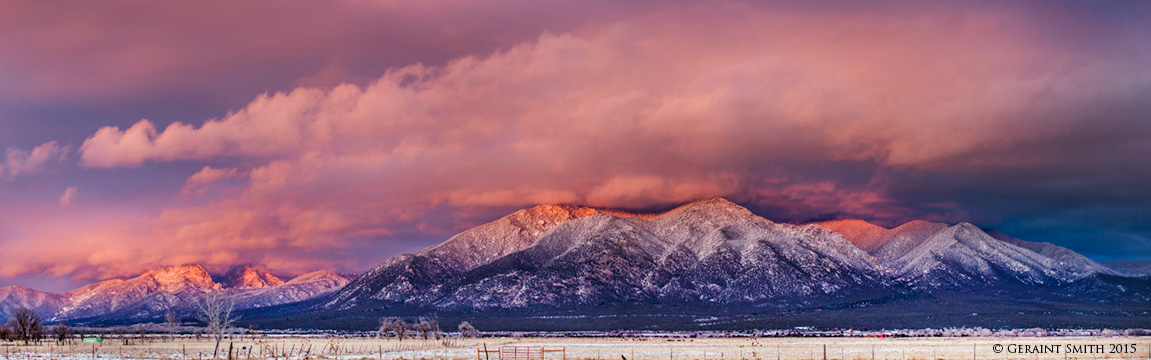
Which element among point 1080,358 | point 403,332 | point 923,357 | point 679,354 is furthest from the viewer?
point 403,332

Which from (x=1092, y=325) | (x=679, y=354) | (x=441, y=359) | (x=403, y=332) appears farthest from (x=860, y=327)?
(x=441, y=359)

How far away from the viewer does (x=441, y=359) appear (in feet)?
275

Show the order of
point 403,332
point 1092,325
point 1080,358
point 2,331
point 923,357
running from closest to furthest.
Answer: point 1080,358
point 923,357
point 2,331
point 403,332
point 1092,325

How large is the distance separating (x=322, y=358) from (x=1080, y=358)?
6681 centimetres

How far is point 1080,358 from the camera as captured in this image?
74.1 m

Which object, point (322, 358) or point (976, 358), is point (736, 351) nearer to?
point (976, 358)

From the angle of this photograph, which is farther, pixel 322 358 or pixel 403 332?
pixel 403 332

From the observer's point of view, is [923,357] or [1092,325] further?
[1092,325]

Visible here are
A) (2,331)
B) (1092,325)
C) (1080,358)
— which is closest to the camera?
(1080,358)

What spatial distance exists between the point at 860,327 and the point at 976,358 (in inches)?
4789

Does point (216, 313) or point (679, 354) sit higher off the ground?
point (216, 313)

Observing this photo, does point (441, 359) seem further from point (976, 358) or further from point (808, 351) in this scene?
point (976, 358)

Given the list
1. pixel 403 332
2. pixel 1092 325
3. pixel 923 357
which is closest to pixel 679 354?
pixel 923 357

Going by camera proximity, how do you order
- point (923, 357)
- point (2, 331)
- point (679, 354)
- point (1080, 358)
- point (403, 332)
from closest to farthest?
point (1080, 358) → point (923, 357) → point (679, 354) → point (2, 331) → point (403, 332)
